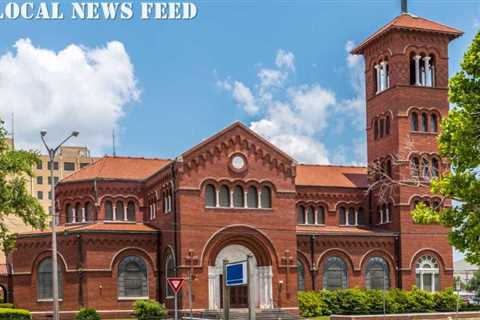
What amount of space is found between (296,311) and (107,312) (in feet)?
41.5

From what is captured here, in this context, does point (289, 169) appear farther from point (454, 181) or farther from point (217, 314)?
point (454, 181)

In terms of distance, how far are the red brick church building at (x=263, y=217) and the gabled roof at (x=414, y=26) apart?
156 millimetres

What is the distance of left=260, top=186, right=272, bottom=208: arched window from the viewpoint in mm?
61312

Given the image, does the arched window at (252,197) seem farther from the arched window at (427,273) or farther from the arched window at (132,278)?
the arched window at (427,273)

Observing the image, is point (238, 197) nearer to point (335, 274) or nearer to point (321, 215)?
point (335, 274)

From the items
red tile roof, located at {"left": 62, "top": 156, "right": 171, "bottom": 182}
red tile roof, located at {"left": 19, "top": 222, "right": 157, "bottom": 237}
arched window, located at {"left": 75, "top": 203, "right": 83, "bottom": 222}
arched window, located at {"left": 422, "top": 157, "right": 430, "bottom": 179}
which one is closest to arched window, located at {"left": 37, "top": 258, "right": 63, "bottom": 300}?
red tile roof, located at {"left": 19, "top": 222, "right": 157, "bottom": 237}

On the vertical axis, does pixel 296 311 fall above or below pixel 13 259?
below

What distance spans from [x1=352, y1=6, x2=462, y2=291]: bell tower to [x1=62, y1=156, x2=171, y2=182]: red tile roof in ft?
57.1

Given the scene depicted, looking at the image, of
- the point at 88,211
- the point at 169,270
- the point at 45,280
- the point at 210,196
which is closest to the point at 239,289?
the point at 169,270

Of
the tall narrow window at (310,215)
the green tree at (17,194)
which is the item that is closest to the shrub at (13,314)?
the green tree at (17,194)

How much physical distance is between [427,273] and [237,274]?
4355cm

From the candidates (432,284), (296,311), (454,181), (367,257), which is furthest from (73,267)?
(454,181)

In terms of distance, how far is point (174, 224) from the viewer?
196 feet

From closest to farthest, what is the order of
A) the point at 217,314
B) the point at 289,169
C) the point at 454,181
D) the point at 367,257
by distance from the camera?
the point at 454,181, the point at 217,314, the point at 289,169, the point at 367,257
